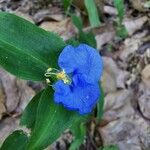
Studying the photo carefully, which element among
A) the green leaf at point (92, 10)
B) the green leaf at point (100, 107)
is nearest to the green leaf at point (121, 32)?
the green leaf at point (92, 10)

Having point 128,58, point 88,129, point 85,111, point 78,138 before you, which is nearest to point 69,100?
point 85,111

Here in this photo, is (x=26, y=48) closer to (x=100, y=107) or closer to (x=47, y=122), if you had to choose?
(x=47, y=122)

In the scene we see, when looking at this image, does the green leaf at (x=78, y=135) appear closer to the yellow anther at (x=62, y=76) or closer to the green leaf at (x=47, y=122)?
the green leaf at (x=47, y=122)

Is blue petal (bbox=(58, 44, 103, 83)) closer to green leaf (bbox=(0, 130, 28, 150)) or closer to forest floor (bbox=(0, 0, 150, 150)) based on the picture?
green leaf (bbox=(0, 130, 28, 150))

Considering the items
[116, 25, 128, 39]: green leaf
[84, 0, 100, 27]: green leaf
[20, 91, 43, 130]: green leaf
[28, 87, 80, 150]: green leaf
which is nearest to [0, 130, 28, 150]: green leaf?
[20, 91, 43, 130]: green leaf

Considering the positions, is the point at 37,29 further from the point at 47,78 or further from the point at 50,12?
the point at 50,12

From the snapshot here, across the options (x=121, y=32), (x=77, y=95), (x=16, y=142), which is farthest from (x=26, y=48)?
(x=121, y=32)
